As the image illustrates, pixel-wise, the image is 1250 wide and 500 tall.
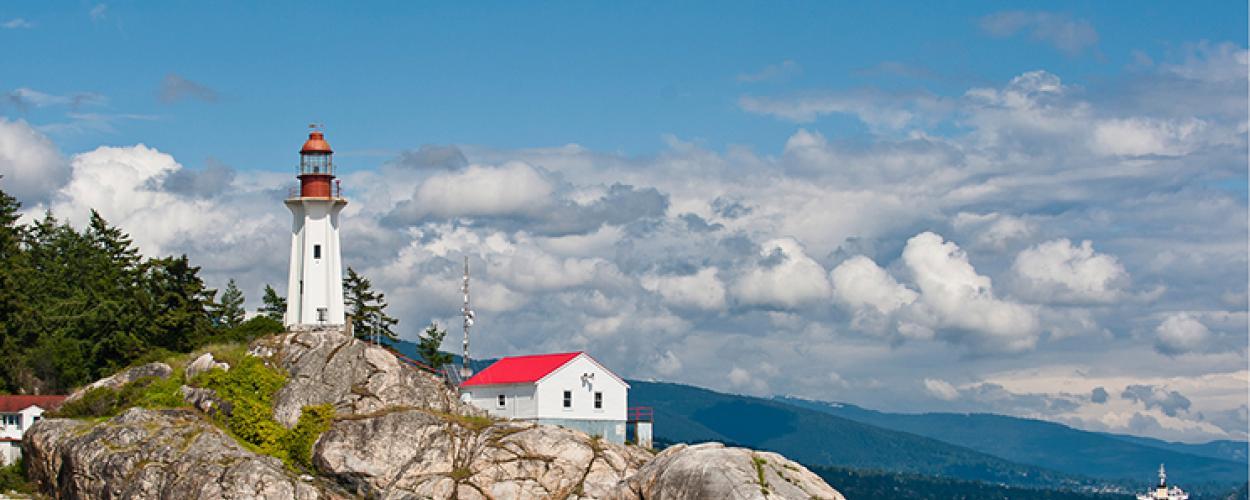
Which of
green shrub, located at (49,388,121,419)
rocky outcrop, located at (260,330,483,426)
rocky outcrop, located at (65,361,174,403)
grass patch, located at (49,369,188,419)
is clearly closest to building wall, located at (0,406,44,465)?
rocky outcrop, located at (65,361,174,403)

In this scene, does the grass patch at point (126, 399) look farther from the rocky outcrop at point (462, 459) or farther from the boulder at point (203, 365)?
the rocky outcrop at point (462, 459)

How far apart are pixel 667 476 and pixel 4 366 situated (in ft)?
134

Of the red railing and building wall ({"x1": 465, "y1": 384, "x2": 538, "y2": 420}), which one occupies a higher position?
building wall ({"x1": 465, "y1": 384, "x2": 538, "y2": 420})

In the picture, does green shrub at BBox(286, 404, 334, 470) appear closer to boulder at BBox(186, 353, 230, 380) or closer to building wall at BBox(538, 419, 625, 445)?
boulder at BBox(186, 353, 230, 380)

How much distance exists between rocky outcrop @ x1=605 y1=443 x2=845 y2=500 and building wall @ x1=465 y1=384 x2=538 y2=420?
12.3 metres

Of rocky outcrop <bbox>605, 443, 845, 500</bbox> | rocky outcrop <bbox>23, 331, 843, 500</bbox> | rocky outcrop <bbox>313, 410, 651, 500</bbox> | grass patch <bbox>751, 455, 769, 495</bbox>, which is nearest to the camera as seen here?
rocky outcrop <bbox>605, 443, 845, 500</bbox>

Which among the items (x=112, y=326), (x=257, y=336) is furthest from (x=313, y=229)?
(x=112, y=326)

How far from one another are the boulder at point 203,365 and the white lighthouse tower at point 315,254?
17.2 feet

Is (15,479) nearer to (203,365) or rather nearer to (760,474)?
(203,365)

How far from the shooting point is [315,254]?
7556cm

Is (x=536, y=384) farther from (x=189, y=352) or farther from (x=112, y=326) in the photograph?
(x=112, y=326)

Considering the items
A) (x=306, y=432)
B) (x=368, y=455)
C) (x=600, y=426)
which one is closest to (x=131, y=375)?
(x=306, y=432)

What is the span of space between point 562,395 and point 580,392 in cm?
110

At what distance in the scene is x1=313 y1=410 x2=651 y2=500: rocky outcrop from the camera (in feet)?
213
